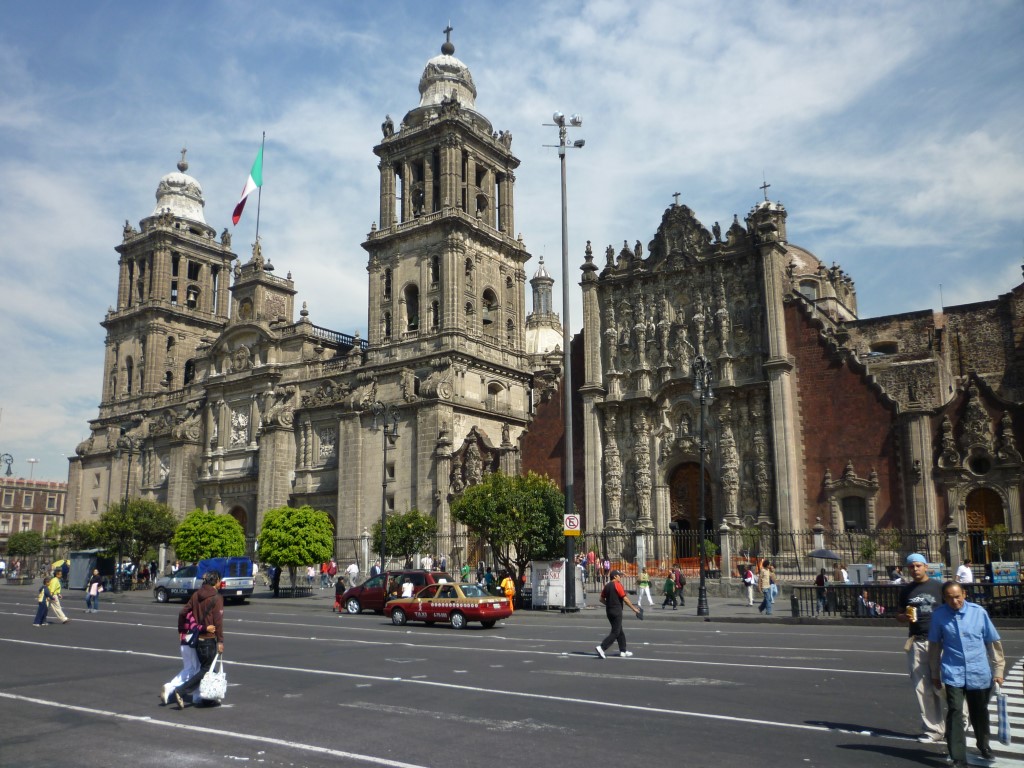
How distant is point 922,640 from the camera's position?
957 centimetres

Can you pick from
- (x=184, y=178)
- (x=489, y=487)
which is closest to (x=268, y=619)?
(x=489, y=487)

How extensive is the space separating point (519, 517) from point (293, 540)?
12816 millimetres

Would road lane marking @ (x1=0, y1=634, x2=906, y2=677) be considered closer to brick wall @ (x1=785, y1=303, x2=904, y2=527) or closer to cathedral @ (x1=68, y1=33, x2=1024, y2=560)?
cathedral @ (x1=68, y1=33, x2=1024, y2=560)

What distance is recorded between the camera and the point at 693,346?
134 ft

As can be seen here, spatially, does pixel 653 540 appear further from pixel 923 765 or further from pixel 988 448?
pixel 923 765

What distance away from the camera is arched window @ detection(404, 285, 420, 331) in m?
53.9

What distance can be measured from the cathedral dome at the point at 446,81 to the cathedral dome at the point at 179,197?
31.3m

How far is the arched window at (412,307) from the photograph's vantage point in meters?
53.9

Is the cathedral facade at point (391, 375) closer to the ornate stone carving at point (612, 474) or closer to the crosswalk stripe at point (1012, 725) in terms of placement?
the ornate stone carving at point (612, 474)

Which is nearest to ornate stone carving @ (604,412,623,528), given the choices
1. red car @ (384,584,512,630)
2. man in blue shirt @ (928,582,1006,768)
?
red car @ (384,584,512,630)

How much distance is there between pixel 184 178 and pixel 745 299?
58.7 m

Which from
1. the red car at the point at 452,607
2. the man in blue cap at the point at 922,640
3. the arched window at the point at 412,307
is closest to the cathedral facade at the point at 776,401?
the arched window at the point at 412,307

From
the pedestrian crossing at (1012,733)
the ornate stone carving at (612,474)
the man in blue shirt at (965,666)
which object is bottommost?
Answer: the pedestrian crossing at (1012,733)

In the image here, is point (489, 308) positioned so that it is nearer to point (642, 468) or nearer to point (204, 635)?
point (642, 468)
